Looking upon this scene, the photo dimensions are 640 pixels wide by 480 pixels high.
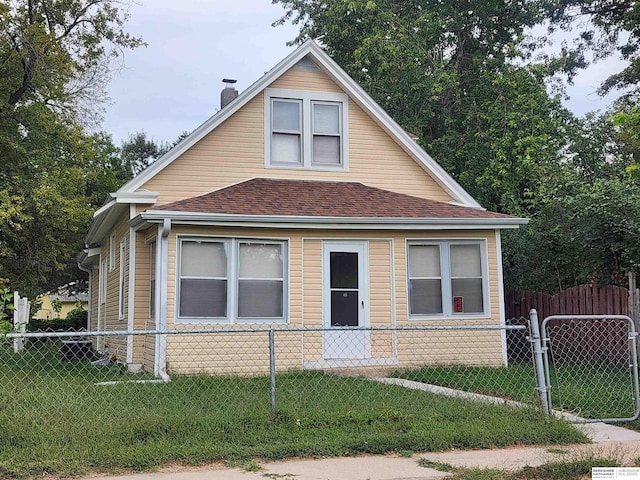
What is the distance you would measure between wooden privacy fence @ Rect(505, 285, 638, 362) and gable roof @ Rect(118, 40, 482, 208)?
2.70 m

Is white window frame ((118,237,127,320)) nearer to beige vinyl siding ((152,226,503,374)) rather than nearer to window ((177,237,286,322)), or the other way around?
beige vinyl siding ((152,226,503,374))

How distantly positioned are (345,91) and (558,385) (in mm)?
8133

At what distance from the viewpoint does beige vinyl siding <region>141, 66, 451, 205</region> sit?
12.8 m

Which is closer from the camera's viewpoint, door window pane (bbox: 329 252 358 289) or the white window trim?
door window pane (bbox: 329 252 358 289)

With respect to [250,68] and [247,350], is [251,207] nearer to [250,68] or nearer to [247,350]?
[247,350]

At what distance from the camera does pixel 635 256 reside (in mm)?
11969

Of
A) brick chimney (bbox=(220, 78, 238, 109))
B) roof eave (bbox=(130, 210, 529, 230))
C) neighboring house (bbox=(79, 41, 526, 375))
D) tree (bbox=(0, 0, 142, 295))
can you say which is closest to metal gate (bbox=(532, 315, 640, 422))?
neighboring house (bbox=(79, 41, 526, 375))

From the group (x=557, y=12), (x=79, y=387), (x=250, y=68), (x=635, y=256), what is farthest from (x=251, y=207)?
(x=557, y=12)

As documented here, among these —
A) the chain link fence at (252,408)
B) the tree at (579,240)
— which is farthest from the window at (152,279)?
the tree at (579,240)

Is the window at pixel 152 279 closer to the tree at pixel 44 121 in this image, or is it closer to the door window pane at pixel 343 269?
the door window pane at pixel 343 269

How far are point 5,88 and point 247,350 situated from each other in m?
15.1

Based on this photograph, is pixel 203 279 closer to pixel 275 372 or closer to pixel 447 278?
pixel 275 372

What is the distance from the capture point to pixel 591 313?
500 inches

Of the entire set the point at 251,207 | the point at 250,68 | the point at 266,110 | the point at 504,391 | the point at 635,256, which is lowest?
the point at 504,391
